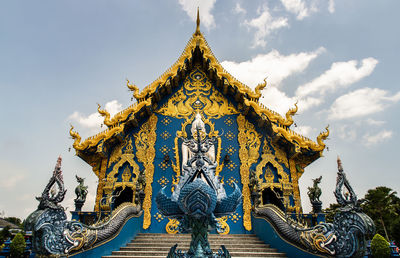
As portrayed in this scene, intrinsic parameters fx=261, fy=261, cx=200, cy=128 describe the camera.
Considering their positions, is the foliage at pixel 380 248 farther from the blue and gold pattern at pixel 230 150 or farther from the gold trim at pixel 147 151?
the gold trim at pixel 147 151

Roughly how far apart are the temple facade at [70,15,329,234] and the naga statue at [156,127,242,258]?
389 cm

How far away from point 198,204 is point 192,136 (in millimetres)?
5896

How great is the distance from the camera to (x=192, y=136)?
8.80 m

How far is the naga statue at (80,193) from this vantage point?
6995mm

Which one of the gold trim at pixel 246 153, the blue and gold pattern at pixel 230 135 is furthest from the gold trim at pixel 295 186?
the blue and gold pattern at pixel 230 135

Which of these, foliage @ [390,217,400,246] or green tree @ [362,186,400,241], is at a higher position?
green tree @ [362,186,400,241]

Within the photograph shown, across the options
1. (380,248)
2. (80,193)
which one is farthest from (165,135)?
(380,248)

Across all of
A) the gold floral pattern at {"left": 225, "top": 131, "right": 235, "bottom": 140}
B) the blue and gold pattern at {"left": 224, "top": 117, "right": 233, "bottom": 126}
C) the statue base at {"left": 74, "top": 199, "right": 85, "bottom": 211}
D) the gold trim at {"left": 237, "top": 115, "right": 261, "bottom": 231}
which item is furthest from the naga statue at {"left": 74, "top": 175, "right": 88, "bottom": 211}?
the blue and gold pattern at {"left": 224, "top": 117, "right": 233, "bottom": 126}

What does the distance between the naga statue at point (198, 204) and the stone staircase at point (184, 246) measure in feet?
8.20

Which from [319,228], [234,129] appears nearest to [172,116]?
[234,129]

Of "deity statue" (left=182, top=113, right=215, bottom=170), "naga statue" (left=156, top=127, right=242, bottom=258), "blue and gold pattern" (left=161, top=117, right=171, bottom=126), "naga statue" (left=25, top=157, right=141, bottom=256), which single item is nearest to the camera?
"naga statue" (left=156, top=127, right=242, bottom=258)

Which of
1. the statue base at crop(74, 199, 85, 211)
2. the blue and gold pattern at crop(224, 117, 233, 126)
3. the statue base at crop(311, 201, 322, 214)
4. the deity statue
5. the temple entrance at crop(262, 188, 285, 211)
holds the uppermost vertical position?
the blue and gold pattern at crop(224, 117, 233, 126)

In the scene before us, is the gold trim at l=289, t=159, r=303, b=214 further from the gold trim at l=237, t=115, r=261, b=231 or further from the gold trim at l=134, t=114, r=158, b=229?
the gold trim at l=134, t=114, r=158, b=229

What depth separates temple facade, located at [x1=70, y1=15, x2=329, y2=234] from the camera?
7887mm
